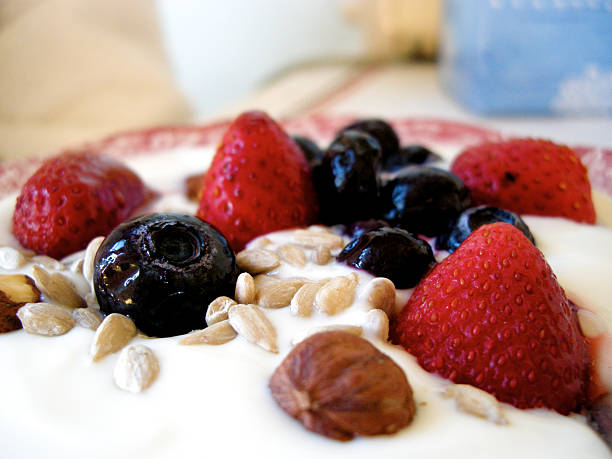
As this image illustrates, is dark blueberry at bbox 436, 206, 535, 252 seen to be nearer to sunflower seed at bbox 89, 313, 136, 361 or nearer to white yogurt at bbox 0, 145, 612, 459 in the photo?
white yogurt at bbox 0, 145, 612, 459

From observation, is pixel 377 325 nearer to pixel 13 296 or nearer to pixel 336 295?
pixel 336 295

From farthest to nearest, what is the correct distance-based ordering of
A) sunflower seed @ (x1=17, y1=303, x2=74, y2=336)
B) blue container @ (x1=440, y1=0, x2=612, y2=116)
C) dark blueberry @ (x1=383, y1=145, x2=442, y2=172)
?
blue container @ (x1=440, y1=0, x2=612, y2=116) < dark blueberry @ (x1=383, y1=145, x2=442, y2=172) < sunflower seed @ (x1=17, y1=303, x2=74, y2=336)

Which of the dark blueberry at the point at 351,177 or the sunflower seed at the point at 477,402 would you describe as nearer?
the sunflower seed at the point at 477,402

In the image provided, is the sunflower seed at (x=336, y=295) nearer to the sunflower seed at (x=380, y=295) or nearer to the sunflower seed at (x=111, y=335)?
the sunflower seed at (x=380, y=295)

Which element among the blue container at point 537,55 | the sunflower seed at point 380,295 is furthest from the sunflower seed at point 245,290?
the blue container at point 537,55

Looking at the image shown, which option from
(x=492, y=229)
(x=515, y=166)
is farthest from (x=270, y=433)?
(x=515, y=166)

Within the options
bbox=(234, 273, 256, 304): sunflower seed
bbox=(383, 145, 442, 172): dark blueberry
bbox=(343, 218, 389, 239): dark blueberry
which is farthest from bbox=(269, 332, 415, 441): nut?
bbox=(383, 145, 442, 172): dark blueberry

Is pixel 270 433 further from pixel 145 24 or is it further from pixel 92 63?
pixel 145 24
